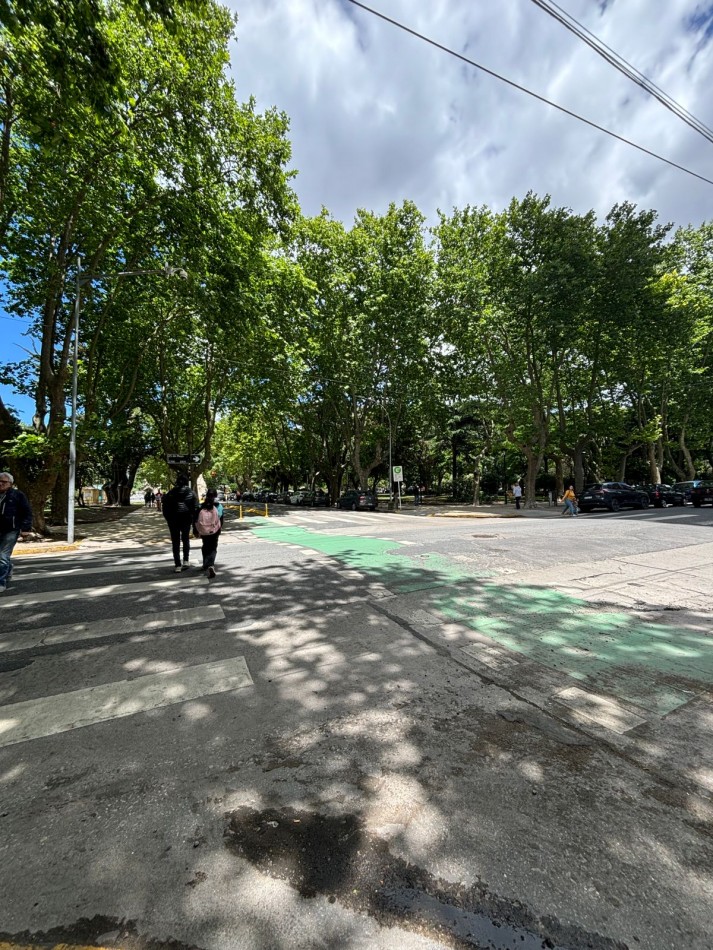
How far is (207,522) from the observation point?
7.45 meters

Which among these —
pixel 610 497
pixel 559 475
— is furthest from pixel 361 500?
pixel 610 497

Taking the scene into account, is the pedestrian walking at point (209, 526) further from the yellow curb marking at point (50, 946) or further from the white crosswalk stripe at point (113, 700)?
the yellow curb marking at point (50, 946)

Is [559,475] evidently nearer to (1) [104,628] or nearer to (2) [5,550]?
(1) [104,628]

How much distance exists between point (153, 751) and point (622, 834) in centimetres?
262

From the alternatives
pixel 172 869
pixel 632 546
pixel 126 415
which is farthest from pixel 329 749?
pixel 126 415

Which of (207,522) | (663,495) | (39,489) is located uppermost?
(39,489)

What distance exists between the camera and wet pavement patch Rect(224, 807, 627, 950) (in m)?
1.57

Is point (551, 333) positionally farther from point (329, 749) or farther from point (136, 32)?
point (329, 749)

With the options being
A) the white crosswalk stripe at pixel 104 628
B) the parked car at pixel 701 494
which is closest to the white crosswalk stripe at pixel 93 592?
the white crosswalk stripe at pixel 104 628

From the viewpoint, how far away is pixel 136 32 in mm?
10625

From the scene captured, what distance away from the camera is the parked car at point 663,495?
2725cm

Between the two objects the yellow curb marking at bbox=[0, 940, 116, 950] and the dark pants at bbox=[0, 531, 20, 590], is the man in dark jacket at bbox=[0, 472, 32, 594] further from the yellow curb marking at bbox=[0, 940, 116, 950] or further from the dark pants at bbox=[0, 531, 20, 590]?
the yellow curb marking at bbox=[0, 940, 116, 950]

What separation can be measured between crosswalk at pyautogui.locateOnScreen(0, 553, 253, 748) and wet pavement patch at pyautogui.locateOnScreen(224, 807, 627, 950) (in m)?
1.56

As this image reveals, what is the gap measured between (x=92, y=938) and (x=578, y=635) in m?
4.53
